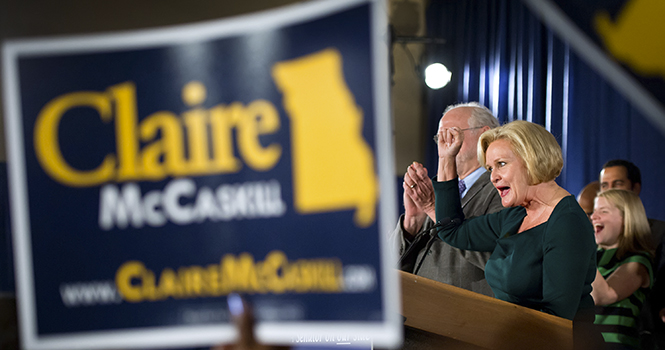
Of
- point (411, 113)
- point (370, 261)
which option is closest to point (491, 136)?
point (370, 261)

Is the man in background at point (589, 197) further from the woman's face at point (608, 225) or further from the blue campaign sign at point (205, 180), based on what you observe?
the blue campaign sign at point (205, 180)

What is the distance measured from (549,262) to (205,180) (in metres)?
0.85

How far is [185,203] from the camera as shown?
2.56 ft

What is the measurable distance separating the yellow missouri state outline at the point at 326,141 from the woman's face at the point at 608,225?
1.64m

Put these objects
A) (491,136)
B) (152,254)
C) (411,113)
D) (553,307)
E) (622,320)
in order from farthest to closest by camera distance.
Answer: (411,113), (622,320), (491,136), (553,307), (152,254)

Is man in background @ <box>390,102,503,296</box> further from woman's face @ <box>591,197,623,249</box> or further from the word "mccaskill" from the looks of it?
the word "mccaskill"

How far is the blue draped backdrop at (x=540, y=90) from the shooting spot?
2.70m

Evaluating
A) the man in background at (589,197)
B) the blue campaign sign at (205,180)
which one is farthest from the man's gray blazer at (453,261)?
the man in background at (589,197)

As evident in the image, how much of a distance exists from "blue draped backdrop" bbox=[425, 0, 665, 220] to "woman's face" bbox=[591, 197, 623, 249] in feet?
2.24

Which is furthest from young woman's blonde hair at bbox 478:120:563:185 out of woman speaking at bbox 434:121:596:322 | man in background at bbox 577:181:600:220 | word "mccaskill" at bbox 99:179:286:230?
man in background at bbox 577:181:600:220

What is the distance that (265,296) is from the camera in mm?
744

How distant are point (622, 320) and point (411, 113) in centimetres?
269

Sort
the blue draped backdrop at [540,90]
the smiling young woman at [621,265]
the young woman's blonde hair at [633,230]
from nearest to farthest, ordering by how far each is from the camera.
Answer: the smiling young woman at [621,265] < the young woman's blonde hair at [633,230] < the blue draped backdrop at [540,90]

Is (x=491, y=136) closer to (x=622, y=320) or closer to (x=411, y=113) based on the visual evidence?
(x=622, y=320)
